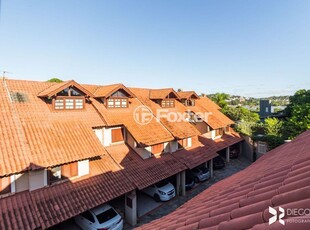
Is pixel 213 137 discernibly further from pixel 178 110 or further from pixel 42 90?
pixel 42 90

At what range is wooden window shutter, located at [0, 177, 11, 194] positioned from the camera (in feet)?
33.6

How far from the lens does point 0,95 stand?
13742 millimetres

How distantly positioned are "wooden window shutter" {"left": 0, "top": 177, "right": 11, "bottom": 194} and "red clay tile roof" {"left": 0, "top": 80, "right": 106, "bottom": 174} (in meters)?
0.88

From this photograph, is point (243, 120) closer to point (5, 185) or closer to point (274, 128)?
point (274, 128)

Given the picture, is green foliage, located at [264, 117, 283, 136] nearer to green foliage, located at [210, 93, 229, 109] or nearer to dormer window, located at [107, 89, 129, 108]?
green foliage, located at [210, 93, 229, 109]

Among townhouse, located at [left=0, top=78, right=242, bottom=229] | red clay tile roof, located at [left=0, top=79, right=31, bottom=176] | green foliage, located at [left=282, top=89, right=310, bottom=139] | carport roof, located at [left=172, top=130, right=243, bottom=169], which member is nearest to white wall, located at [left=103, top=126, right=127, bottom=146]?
townhouse, located at [left=0, top=78, right=242, bottom=229]

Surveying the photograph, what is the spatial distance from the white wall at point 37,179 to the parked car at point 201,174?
15.0 meters

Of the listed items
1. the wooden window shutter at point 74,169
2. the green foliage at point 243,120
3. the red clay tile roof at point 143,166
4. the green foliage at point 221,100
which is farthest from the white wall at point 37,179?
the green foliage at point 221,100

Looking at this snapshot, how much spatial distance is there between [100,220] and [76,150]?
Result: 15.3ft

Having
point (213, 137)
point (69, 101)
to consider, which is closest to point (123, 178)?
point (69, 101)

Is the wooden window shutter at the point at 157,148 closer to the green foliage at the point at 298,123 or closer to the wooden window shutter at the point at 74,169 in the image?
the wooden window shutter at the point at 74,169

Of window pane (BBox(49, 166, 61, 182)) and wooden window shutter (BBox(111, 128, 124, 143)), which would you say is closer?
window pane (BBox(49, 166, 61, 182))

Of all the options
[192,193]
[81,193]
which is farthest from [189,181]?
[81,193]

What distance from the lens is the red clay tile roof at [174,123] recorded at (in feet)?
65.7
